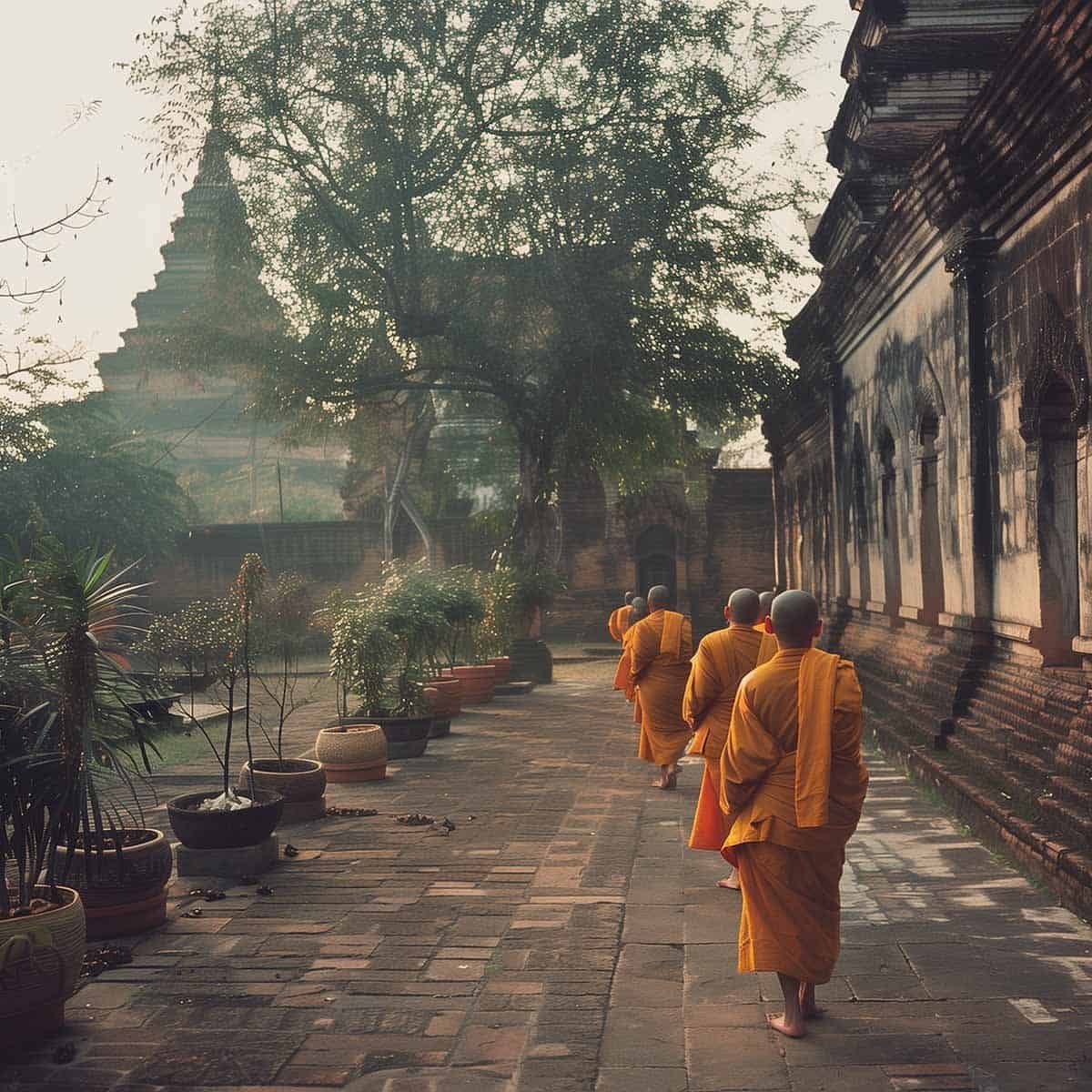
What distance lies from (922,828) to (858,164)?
10649 mm

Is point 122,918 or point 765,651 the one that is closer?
point 122,918

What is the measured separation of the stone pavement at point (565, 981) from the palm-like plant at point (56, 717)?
0.65 metres

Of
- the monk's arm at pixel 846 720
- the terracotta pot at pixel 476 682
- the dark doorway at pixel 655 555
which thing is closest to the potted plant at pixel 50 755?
the monk's arm at pixel 846 720

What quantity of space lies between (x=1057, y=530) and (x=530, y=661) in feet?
44.0

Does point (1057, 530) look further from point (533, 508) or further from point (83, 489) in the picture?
point (83, 489)

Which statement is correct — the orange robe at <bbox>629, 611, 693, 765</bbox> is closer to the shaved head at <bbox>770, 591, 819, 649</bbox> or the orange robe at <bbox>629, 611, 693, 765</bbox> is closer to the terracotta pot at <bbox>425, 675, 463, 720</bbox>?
the terracotta pot at <bbox>425, 675, 463, 720</bbox>

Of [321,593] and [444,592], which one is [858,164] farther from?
[321,593]

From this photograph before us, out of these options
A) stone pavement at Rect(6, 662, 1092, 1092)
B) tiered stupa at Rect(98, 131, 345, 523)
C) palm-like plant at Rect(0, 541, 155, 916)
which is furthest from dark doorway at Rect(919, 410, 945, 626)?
tiered stupa at Rect(98, 131, 345, 523)

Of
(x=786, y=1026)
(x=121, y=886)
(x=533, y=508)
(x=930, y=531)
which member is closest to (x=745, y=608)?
(x=786, y=1026)

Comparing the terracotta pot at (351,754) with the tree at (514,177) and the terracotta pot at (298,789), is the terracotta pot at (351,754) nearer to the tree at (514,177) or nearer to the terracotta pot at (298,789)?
the terracotta pot at (298,789)

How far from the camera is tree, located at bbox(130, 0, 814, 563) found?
19766 mm

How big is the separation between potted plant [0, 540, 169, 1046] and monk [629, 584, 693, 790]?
4.97 meters

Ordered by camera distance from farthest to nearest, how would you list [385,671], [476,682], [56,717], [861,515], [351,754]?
1. [476,682]
2. [861,515]
3. [385,671]
4. [351,754]
5. [56,717]

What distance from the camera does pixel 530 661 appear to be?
20.9m
